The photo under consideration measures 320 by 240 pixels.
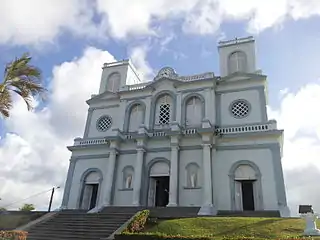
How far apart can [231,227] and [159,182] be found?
1043 centimetres

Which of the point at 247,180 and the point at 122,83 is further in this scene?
the point at 122,83

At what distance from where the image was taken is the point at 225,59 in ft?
85.0

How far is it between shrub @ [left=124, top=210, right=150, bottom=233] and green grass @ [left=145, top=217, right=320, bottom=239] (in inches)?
15.4

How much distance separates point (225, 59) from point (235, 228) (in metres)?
16.9

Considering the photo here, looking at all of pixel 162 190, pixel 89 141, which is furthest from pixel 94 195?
pixel 162 190

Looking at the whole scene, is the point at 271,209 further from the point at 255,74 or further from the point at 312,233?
the point at 255,74

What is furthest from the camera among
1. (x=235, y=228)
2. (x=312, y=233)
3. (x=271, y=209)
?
(x=271, y=209)

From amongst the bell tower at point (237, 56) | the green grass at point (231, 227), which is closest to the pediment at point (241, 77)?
the bell tower at point (237, 56)

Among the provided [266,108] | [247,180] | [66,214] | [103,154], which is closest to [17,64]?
[66,214]

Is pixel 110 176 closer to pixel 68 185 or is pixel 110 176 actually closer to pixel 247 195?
pixel 68 185

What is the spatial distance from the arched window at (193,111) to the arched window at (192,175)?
146 inches

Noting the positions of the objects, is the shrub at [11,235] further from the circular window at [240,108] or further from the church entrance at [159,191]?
the circular window at [240,108]

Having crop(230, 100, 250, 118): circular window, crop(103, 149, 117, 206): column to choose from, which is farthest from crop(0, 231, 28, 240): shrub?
crop(230, 100, 250, 118): circular window

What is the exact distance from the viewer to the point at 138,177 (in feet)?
71.8
